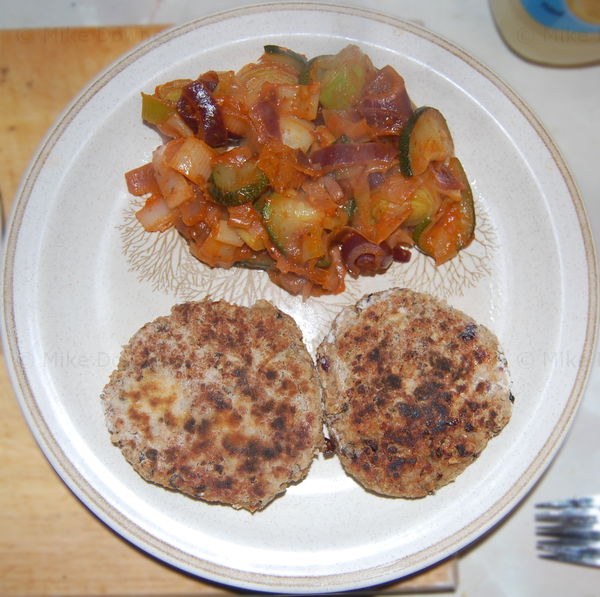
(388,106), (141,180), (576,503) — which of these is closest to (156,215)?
(141,180)

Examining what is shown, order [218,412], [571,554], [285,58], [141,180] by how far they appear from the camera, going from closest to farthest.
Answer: [218,412]
[285,58]
[141,180]
[571,554]

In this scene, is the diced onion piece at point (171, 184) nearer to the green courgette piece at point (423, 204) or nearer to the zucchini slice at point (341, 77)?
the zucchini slice at point (341, 77)

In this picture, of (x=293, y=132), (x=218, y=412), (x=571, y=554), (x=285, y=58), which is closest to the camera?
(x=218, y=412)

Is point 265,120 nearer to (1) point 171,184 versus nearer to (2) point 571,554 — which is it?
(1) point 171,184

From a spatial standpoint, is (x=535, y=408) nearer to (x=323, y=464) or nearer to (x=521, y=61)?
(x=323, y=464)

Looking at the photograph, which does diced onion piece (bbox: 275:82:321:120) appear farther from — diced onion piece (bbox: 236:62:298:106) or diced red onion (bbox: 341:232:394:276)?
diced red onion (bbox: 341:232:394:276)

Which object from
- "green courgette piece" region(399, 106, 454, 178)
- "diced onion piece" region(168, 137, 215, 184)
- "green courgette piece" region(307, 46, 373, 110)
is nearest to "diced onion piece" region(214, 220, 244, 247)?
"diced onion piece" region(168, 137, 215, 184)
